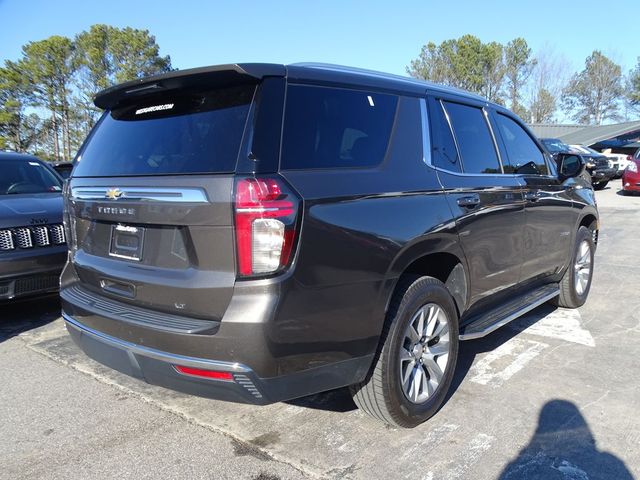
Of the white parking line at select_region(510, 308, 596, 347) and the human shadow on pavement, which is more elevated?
the white parking line at select_region(510, 308, 596, 347)

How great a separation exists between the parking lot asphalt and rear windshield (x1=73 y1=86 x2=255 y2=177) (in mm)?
1550

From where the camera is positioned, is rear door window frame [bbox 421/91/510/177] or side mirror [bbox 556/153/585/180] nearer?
rear door window frame [bbox 421/91/510/177]

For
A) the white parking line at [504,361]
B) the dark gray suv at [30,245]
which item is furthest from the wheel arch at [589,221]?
the dark gray suv at [30,245]

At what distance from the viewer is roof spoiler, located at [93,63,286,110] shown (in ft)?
7.97

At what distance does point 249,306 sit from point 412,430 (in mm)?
1460

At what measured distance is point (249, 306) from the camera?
2.29m

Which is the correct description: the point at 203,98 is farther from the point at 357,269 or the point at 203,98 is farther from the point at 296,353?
the point at 296,353

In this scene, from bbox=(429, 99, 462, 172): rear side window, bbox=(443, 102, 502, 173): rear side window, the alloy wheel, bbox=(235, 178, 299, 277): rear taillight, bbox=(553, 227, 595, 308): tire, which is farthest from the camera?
bbox=(553, 227, 595, 308): tire

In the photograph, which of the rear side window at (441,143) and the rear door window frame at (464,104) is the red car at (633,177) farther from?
the rear side window at (441,143)

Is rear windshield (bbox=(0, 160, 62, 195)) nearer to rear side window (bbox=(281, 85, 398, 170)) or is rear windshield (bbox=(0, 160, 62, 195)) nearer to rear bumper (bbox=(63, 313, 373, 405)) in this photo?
rear bumper (bbox=(63, 313, 373, 405))

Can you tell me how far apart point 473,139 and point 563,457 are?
2.17m

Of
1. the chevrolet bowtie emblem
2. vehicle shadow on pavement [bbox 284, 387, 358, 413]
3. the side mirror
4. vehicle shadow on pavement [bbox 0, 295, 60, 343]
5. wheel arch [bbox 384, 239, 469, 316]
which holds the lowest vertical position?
vehicle shadow on pavement [bbox 0, 295, 60, 343]

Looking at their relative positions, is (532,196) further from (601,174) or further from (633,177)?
(601,174)

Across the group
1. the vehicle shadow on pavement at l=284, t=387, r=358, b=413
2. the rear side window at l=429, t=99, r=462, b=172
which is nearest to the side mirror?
the rear side window at l=429, t=99, r=462, b=172
